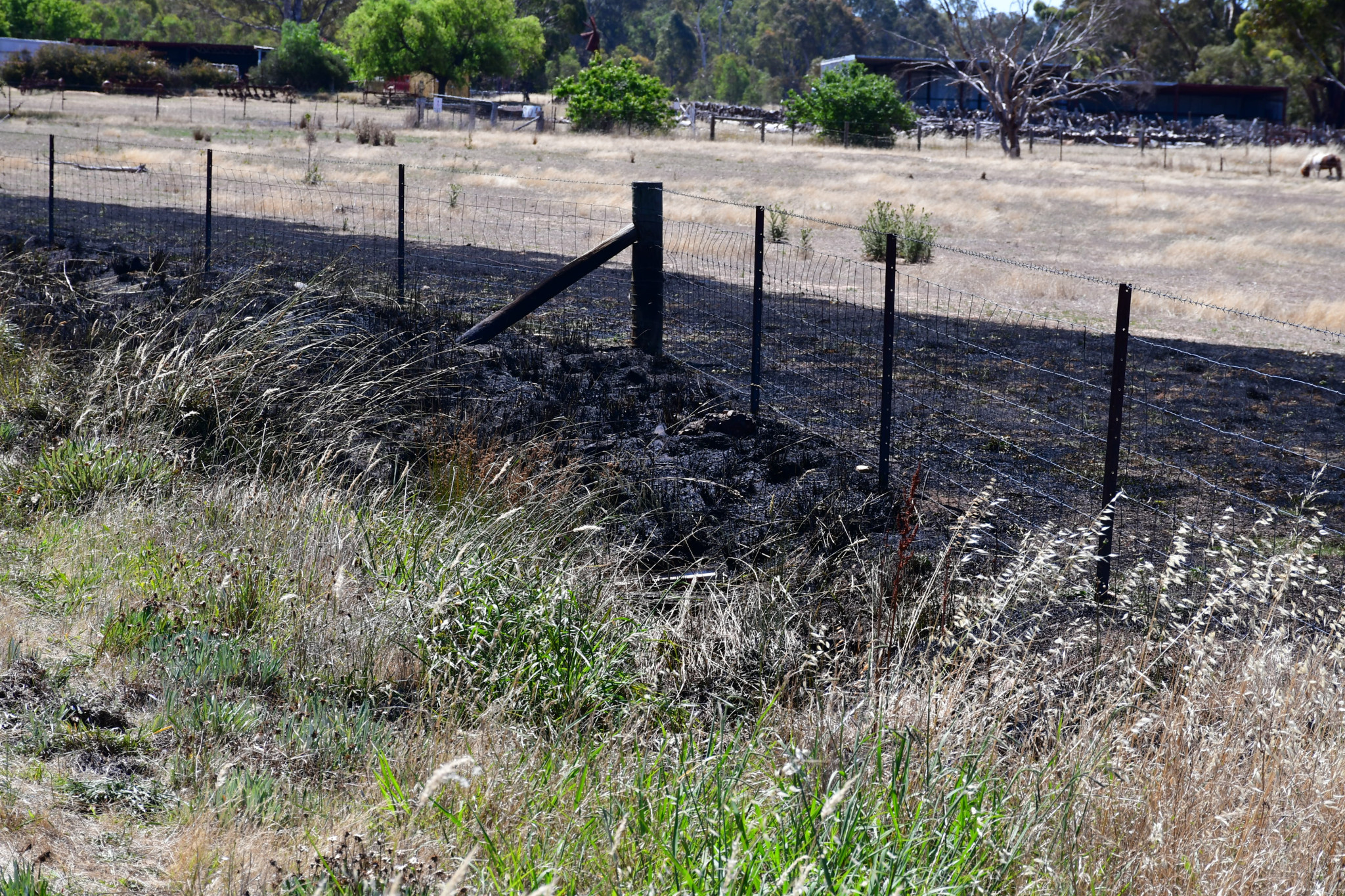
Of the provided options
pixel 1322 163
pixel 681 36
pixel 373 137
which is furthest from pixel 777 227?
pixel 681 36

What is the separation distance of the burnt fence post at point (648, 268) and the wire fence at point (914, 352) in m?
0.67

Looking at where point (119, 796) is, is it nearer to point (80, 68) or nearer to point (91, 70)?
point (80, 68)

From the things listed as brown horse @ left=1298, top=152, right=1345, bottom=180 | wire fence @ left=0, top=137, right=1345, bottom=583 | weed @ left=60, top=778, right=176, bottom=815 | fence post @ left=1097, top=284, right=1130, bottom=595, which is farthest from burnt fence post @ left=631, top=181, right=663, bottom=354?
brown horse @ left=1298, top=152, right=1345, bottom=180

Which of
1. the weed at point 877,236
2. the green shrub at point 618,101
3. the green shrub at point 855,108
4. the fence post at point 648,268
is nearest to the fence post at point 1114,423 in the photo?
the fence post at point 648,268

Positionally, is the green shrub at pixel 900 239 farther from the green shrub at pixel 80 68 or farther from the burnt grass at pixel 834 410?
the green shrub at pixel 80 68

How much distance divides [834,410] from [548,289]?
219 cm

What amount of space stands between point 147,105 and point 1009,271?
4438 centimetres

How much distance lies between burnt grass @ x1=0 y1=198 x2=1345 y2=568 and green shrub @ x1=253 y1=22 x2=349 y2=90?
209 feet

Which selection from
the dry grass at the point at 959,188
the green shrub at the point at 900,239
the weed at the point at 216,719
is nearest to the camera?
the weed at the point at 216,719

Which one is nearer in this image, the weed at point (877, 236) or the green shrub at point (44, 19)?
the weed at point (877, 236)

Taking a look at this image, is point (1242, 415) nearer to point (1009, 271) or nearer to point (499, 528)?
point (499, 528)

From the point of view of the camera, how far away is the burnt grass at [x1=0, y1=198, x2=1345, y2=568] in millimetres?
6730

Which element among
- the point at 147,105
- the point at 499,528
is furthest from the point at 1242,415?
the point at 147,105

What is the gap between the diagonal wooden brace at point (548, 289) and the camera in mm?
9047
